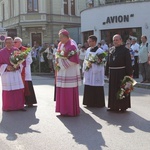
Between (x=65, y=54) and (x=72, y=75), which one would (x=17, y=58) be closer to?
(x=65, y=54)

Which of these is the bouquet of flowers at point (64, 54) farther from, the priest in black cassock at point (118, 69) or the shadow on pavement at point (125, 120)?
the shadow on pavement at point (125, 120)

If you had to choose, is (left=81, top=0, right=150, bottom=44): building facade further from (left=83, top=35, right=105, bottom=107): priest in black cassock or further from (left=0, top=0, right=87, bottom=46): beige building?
(left=83, top=35, right=105, bottom=107): priest in black cassock

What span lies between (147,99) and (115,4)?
15.1 m

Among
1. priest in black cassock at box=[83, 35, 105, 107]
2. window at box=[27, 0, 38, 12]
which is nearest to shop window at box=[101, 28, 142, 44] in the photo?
window at box=[27, 0, 38, 12]

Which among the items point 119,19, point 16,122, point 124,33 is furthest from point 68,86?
point 124,33

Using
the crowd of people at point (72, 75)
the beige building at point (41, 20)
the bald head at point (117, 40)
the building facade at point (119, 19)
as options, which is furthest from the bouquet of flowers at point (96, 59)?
the beige building at point (41, 20)

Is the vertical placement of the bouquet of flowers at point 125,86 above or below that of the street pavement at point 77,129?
above

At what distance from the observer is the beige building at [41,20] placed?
37.4 meters

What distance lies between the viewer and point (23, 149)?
19.0 ft

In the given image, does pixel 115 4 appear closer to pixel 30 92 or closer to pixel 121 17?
pixel 121 17

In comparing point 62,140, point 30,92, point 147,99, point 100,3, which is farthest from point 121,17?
point 62,140

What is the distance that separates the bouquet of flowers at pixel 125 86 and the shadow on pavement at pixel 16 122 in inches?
82.0

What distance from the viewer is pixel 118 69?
854 centimetres

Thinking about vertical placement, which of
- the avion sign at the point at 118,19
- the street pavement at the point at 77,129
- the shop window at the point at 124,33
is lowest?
the street pavement at the point at 77,129
